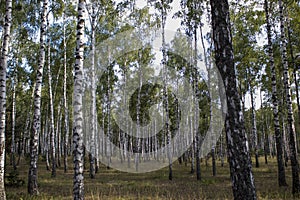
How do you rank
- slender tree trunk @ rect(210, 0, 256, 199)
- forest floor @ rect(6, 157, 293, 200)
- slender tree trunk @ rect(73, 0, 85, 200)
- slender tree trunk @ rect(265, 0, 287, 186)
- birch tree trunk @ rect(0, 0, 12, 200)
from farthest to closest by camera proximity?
slender tree trunk @ rect(265, 0, 287, 186)
forest floor @ rect(6, 157, 293, 200)
birch tree trunk @ rect(0, 0, 12, 200)
slender tree trunk @ rect(73, 0, 85, 200)
slender tree trunk @ rect(210, 0, 256, 199)

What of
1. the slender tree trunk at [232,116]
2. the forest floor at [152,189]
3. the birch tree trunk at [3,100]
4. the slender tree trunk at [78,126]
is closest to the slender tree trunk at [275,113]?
the forest floor at [152,189]

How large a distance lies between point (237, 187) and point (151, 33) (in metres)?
22.8

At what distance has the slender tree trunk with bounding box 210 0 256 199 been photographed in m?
4.90

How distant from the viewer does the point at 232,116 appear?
5078mm

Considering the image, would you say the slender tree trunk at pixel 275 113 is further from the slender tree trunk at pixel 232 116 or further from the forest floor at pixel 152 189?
the slender tree trunk at pixel 232 116

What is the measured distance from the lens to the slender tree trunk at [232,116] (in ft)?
16.1

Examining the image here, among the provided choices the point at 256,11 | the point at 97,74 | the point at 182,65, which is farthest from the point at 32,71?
the point at 256,11

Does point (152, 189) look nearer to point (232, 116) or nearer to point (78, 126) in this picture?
point (78, 126)

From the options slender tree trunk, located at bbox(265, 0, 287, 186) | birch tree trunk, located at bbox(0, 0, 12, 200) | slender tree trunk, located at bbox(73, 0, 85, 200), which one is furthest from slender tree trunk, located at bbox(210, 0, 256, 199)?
slender tree trunk, located at bbox(265, 0, 287, 186)

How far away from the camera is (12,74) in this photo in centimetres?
2448

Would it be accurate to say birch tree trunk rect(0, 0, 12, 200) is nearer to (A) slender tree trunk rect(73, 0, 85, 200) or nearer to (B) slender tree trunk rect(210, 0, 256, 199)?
(A) slender tree trunk rect(73, 0, 85, 200)

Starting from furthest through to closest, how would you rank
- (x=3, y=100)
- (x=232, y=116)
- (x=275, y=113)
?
(x=275, y=113) → (x=3, y=100) → (x=232, y=116)

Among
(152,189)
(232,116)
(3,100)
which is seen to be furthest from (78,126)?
(152,189)

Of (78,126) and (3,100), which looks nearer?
(78,126)
